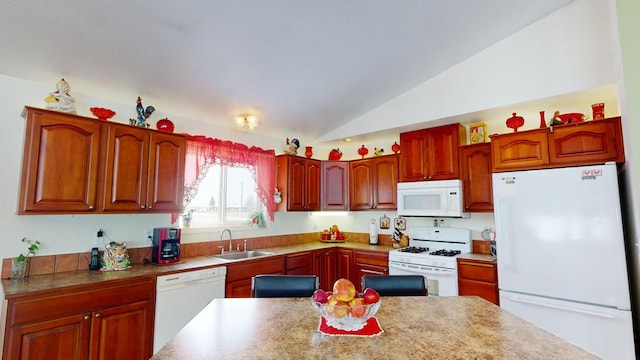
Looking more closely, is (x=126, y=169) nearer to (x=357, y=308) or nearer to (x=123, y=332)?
(x=123, y=332)

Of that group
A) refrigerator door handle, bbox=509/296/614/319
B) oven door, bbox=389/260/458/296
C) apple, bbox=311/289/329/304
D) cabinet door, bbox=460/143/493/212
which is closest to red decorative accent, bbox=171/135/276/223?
oven door, bbox=389/260/458/296

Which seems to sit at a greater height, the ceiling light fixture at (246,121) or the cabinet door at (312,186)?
the ceiling light fixture at (246,121)

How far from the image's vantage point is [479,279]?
2.95 metres

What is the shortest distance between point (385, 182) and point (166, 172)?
104 inches

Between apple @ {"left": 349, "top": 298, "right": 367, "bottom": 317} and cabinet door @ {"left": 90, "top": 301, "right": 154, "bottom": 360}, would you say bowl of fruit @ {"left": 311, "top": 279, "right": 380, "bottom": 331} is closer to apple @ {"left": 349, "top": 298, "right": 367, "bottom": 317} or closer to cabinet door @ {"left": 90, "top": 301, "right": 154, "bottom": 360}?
apple @ {"left": 349, "top": 298, "right": 367, "bottom": 317}

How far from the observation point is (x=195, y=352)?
1.08 metres

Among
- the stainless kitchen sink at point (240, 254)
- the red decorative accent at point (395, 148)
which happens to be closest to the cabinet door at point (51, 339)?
A: the stainless kitchen sink at point (240, 254)

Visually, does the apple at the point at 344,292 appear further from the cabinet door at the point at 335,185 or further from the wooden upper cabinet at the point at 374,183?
the cabinet door at the point at 335,185

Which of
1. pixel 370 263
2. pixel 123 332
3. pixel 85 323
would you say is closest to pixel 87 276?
pixel 85 323

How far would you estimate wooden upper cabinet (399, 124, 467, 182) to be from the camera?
11.2 feet

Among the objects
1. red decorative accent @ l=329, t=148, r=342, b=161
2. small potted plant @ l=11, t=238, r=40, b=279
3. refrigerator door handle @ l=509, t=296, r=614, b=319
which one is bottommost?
refrigerator door handle @ l=509, t=296, r=614, b=319

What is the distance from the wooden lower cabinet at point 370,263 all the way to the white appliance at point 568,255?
127 centimetres

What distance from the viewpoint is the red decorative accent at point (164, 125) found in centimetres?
296

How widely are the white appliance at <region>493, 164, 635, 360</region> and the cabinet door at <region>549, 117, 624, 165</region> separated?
0.64 ft
